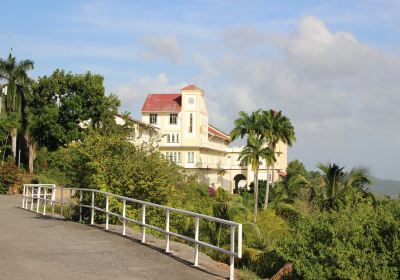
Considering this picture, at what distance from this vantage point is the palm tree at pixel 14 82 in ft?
221

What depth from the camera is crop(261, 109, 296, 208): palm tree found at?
2719 inches

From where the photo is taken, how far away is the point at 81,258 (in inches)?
454

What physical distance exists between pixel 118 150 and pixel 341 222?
13760mm

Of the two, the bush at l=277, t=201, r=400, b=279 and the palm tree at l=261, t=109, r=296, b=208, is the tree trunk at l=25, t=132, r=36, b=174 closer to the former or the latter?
the palm tree at l=261, t=109, r=296, b=208

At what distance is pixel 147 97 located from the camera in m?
105

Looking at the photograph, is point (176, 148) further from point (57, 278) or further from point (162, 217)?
point (57, 278)

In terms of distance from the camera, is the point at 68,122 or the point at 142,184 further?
the point at 68,122

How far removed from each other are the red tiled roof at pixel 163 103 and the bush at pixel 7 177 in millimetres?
51524

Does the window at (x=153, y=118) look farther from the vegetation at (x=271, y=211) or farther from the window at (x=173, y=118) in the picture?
the vegetation at (x=271, y=211)

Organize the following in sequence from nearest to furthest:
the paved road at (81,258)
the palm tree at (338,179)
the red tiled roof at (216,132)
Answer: the paved road at (81,258) < the palm tree at (338,179) < the red tiled roof at (216,132)

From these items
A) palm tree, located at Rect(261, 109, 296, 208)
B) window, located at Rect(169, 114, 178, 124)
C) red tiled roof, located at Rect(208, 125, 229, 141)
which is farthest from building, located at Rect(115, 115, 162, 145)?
red tiled roof, located at Rect(208, 125, 229, 141)

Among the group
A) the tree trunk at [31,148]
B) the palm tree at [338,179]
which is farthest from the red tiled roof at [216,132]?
the palm tree at [338,179]

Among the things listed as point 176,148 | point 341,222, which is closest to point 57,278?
point 341,222

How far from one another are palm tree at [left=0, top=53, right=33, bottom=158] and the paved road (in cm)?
5379
